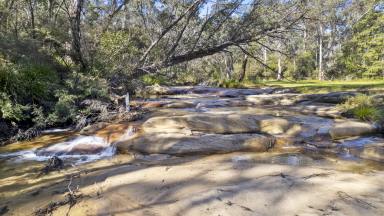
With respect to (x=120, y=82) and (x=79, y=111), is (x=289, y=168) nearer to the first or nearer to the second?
(x=79, y=111)

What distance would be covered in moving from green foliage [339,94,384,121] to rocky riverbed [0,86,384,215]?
46 cm

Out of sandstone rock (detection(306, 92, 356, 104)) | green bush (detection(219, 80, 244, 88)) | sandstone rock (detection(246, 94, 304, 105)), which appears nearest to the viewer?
sandstone rock (detection(306, 92, 356, 104))

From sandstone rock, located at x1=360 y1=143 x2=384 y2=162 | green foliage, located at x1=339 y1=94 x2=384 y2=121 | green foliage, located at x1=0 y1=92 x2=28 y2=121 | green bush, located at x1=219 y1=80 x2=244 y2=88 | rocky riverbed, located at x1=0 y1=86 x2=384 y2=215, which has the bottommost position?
sandstone rock, located at x1=360 y1=143 x2=384 y2=162

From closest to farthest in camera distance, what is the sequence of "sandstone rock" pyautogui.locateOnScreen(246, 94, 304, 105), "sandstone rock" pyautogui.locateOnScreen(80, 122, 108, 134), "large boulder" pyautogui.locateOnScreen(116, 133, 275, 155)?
"large boulder" pyautogui.locateOnScreen(116, 133, 275, 155)
"sandstone rock" pyautogui.locateOnScreen(80, 122, 108, 134)
"sandstone rock" pyautogui.locateOnScreen(246, 94, 304, 105)

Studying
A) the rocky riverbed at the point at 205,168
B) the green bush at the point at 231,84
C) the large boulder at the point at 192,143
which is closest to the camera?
the rocky riverbed at the point at 205,168

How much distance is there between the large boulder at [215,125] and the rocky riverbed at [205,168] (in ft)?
0.07

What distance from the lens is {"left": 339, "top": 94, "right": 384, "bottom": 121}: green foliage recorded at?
7.79 metres

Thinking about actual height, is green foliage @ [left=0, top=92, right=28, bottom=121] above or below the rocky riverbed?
above

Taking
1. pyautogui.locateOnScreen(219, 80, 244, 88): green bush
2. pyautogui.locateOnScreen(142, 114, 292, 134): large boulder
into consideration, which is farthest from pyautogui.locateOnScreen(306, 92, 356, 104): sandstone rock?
pyautogui.locateOnScreen(219, 80, 244, 88): green bush

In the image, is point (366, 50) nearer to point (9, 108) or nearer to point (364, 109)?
point (364, 109)

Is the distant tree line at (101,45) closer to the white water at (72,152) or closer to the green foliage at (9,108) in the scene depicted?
the green foliage at (9,108)

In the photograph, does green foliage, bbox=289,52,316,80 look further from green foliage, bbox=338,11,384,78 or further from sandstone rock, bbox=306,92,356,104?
sandstone rock, bbox=306,92,356,104

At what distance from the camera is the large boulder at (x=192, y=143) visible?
589 centimetres

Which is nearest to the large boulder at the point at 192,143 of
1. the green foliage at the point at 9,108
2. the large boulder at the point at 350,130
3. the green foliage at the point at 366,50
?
the large boulder at the point at 350,130
